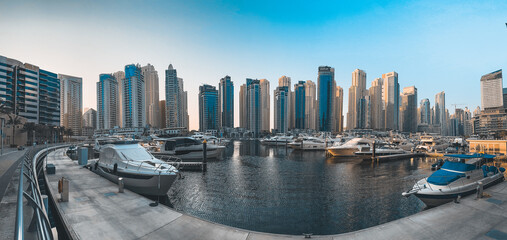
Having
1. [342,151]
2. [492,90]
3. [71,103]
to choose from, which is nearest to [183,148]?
[342,151]

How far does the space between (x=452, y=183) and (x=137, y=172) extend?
2177 cm

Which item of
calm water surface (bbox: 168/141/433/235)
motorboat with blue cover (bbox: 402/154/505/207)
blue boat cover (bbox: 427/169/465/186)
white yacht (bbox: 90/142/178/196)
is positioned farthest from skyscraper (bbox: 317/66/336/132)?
white yacht (bbox: 90/142/178/196)

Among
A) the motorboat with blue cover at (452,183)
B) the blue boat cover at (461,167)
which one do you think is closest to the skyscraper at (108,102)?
the motorboat with blue cover at (452,183)

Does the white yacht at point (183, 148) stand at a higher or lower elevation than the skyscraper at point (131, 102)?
lower

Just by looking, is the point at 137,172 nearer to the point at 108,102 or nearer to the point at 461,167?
the point at 461,167

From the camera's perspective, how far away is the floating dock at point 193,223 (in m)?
8.36

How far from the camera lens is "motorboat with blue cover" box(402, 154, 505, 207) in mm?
13758

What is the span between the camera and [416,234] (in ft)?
29.0

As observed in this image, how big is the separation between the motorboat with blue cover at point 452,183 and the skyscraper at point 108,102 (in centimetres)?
18452

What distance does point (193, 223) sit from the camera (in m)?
9.25

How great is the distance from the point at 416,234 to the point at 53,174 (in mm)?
23815

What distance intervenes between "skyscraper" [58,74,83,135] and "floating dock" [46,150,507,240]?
7509 inches

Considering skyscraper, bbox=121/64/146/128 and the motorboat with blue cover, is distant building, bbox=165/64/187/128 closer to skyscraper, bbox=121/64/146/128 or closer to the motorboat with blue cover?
skyscraper, bbox=121/64/146/128

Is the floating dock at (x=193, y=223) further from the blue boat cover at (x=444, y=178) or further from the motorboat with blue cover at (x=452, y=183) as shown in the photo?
the blue boat cover at (x=444, y=178)
